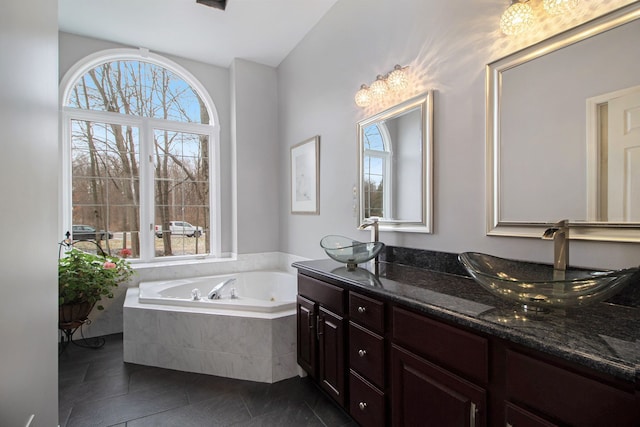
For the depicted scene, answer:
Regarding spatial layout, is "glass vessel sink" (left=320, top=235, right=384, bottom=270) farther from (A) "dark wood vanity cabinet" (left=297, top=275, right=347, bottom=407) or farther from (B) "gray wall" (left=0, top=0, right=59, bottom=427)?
(B) "gray wall" (left=0, top=0, right=59, bottom=427)

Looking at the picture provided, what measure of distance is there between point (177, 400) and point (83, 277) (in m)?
1.39

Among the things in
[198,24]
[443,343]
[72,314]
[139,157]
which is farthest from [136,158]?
[443,343]

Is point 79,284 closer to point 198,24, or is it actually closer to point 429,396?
point 198,24

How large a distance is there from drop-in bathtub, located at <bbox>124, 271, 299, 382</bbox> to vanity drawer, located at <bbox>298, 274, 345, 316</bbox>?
38 cm

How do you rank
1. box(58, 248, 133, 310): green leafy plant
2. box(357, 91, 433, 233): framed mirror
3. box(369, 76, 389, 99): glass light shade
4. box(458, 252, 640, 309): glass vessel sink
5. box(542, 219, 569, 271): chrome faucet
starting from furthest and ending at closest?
1. box(58, 248, 133, 310): green leafy plant
2. box(369, 76, 389, 99): glass light shade
3. box(357, 91, 433, 233): framed mirror
4. box(542, 219, 569, 271): chrome faucet
5. box(458, 252, 640, 309): glass vessel sink

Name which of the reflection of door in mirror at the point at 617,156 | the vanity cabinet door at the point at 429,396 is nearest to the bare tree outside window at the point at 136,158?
the vanity cabinet door at the point at 429,396

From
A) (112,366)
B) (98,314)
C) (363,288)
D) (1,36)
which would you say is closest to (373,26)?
(363,288)

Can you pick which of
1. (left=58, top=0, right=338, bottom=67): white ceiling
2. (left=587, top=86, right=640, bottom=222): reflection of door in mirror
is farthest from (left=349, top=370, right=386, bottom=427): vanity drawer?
(left=58, top=0, right=338, bottom=67): white ceiling

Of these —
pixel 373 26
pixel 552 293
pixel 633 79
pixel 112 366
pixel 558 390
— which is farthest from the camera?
pixel 112 366

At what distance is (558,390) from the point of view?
77 centimetres

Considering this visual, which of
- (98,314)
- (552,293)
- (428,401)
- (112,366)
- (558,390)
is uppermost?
(552,293)

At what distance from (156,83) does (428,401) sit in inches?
157

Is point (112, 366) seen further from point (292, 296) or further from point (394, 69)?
point (394, 69)

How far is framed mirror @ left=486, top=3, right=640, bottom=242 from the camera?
105 cm
